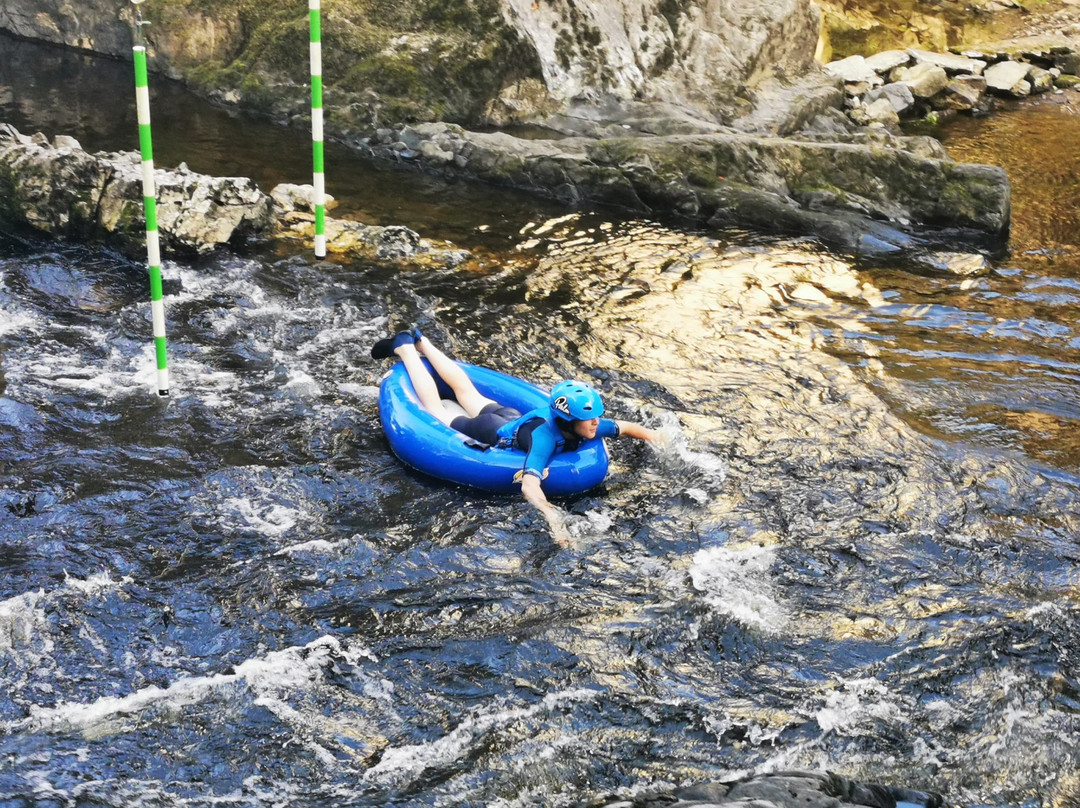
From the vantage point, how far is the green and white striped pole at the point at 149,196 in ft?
20.1

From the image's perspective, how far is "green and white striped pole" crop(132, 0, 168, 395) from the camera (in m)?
6.14

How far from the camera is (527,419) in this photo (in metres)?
6.43

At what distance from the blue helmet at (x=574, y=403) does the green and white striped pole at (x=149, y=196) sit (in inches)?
108

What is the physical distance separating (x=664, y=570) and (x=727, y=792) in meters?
1.83

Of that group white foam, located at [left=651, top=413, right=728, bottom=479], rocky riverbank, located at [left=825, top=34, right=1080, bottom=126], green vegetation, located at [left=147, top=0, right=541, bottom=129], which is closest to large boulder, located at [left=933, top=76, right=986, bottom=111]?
rocky riverbank, located at [left=825, top=34, right=1080, bottom=126]

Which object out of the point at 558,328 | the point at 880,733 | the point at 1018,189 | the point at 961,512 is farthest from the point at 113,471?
the point at 1018,189

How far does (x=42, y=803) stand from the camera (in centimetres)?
407

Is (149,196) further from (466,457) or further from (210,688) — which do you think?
(210,688)

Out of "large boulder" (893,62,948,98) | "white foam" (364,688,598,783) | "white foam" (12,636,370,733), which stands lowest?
"white foam" (364,688,598,783)

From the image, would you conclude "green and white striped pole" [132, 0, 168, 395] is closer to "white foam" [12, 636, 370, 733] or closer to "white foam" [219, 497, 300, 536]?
"white foam" [219, 497, 300, 536]

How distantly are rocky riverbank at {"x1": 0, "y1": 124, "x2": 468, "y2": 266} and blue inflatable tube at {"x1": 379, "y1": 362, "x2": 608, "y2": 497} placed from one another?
11.6 ft

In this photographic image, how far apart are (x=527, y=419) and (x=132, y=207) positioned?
17.0 ft

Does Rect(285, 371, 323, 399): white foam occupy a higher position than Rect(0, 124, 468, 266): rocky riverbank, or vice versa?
Rect(0, 124, 468, 266): rocky riverbank

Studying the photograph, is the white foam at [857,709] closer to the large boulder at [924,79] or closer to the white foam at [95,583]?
the white foam at [95,583]
